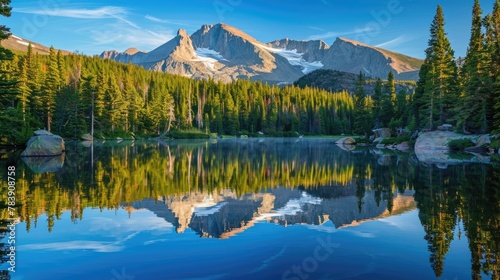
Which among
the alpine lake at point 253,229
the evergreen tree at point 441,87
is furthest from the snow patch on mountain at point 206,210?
the evergreen tree at point 441,87

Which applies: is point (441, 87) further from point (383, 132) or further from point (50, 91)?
point (50, 91)

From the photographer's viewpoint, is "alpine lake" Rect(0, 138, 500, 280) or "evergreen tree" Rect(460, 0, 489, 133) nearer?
"alpine lake" Rect(0, 138, 500, 280)

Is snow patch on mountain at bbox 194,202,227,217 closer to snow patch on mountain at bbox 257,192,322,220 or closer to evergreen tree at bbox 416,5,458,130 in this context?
snow patch on mountain at bbox 257,192,322,220

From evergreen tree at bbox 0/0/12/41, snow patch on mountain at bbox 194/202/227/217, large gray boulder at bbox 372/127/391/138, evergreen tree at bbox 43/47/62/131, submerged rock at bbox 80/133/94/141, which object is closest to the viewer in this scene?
snow patch on mountain at bbox 194/202/227/217

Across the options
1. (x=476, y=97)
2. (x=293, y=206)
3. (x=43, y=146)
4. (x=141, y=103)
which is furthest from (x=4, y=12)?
(x=141, y=103)

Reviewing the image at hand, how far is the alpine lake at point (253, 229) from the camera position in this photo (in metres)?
8.95

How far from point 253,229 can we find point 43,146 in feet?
116

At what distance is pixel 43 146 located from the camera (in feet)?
134

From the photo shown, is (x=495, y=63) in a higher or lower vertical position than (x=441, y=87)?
higher

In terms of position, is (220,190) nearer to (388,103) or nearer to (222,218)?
(222,218)

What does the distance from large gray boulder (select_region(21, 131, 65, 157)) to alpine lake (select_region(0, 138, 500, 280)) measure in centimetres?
1893

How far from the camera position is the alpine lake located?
895 centimetres

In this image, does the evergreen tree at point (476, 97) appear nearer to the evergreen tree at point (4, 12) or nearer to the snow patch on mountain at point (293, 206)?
the snow patch on mountain at point (293, 206)

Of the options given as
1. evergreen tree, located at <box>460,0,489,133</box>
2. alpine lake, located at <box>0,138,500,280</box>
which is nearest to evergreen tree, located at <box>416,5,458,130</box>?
evergreen tree, located at <box>460,0,489,133</box>
